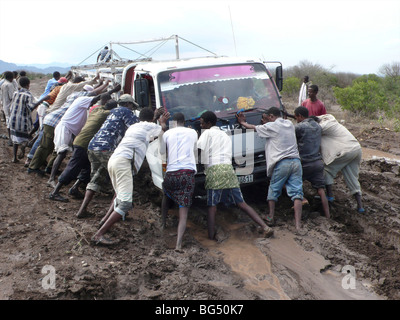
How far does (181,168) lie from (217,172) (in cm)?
49

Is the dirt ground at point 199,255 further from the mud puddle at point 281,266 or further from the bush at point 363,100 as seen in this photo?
the bush at point 363,100

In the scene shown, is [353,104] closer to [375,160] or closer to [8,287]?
[375,160]

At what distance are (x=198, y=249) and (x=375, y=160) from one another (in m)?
5.56

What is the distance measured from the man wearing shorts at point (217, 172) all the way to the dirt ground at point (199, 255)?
307mm

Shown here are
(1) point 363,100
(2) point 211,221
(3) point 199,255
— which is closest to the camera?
(3) point 199,255

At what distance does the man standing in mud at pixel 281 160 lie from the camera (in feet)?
17.9

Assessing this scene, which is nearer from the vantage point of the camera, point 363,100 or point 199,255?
point 199,255

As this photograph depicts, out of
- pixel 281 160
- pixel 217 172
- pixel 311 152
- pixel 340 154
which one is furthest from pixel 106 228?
pixel 340 154

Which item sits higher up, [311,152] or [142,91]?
[142,91]

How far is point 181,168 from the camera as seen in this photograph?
496 cm

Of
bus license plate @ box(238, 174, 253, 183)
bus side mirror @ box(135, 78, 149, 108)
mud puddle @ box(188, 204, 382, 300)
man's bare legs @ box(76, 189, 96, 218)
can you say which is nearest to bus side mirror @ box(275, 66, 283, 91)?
bus license plate @ box(238, 174, 253, 183)

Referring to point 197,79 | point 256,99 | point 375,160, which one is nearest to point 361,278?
point 256,99

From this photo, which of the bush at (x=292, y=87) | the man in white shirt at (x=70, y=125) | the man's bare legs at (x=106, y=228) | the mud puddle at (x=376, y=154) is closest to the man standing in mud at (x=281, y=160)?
the man's bare legs at (x=106, y=228)

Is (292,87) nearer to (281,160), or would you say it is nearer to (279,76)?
(279,76)
